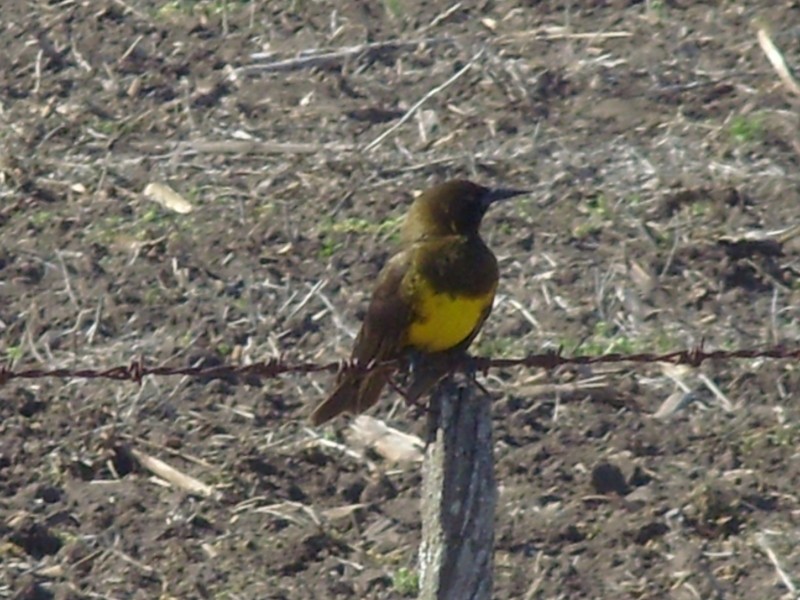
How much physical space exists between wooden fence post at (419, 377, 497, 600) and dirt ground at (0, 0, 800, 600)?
1.66m

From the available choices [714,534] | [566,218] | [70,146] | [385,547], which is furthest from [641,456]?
[70,146]

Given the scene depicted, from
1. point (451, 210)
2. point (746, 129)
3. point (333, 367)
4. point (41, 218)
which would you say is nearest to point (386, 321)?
point (451, 210)

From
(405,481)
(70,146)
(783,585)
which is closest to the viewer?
(783,585)

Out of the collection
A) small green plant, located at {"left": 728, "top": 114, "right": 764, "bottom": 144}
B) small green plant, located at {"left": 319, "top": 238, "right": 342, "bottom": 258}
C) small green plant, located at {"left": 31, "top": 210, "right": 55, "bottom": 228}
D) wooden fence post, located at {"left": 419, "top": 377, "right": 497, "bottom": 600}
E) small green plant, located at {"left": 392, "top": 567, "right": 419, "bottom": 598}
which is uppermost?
wooden fence post, located at {"left": 419, "top": 377, "right": 497, "bottom": 600}

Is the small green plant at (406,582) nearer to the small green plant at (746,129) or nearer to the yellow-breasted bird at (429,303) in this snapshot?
the yellow-breasted bird at (429,303)

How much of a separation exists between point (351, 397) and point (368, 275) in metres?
2.65

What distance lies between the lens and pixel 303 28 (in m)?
10.5

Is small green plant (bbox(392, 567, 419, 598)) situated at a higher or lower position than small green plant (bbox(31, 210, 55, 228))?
higher

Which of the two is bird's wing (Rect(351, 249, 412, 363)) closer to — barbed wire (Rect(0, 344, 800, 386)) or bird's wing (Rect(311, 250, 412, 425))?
bird's wing (Rect(311, 250, 412, 425))

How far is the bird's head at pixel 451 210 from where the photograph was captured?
622 cm

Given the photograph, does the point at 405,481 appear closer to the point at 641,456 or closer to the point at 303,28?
the point at 641,456

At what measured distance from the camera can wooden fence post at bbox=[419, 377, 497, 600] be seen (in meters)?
4.64

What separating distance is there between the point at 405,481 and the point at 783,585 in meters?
1.29

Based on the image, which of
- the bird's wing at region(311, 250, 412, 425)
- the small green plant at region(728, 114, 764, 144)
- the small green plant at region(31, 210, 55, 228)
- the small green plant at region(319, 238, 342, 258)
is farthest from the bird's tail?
the small green plant at region(728, 114, 764, 144)
